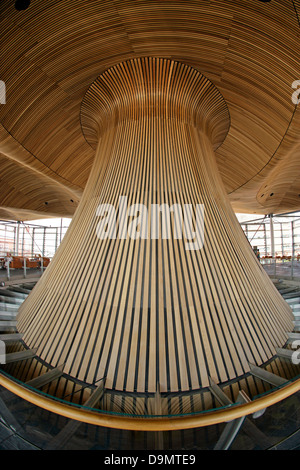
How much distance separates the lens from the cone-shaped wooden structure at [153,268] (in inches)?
86.8

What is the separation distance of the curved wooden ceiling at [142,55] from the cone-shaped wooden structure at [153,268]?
0.93ft

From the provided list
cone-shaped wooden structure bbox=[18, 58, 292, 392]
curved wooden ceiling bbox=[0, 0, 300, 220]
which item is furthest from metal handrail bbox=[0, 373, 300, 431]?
curved wooden ceiling bbox=[0, 0, 300, 220]

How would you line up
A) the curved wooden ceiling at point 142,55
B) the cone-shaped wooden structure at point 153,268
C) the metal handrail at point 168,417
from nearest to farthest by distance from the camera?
the metal handrail at point 168,417
the cone-shaped wooden structure at point 153,268
the curved wooden ceiling at point 142,55

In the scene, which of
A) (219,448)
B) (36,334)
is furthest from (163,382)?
(36,334)

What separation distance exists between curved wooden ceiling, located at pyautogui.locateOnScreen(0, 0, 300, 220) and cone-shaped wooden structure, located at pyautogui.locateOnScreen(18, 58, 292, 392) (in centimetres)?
28

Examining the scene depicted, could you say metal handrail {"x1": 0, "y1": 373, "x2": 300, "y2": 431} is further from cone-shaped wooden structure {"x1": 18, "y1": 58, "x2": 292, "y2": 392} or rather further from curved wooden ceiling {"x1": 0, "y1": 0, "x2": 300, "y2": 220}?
curved wooden ceiling {"x1": 0, "y1": 0, "x2": 300, "y2": 220}

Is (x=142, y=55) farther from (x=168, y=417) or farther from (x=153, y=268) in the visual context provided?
(x=168, y=417)

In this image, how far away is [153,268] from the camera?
2.61m

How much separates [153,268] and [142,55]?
276cm

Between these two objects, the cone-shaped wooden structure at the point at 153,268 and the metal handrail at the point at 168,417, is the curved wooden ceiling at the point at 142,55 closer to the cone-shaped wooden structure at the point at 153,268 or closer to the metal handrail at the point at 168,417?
the cone-shaped wooden structure at the point at 153,268

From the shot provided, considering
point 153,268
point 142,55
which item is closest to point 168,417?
point 153,268

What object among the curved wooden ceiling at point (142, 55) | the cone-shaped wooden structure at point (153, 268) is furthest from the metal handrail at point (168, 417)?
the curved wooden ceiling at point (142, 55)

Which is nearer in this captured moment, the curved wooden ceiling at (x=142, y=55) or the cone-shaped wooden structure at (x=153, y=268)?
the cone-shaped wooden structure at (x=153, y=268)

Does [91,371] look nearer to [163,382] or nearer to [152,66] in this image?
[163,382]
